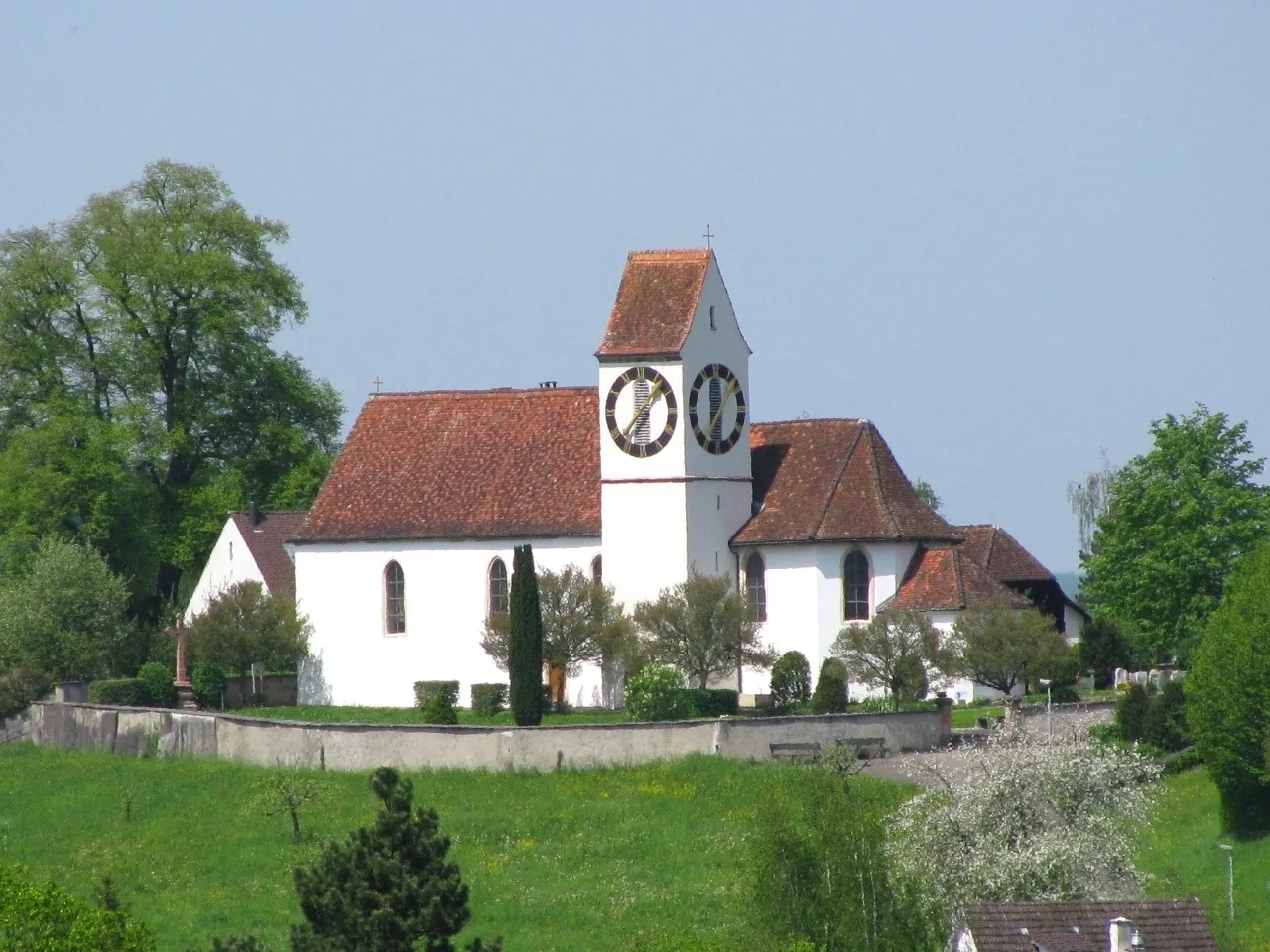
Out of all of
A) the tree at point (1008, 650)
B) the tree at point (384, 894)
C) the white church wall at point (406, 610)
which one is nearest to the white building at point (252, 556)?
the white church wall at point (406, 610)

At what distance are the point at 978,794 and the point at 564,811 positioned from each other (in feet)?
34.0

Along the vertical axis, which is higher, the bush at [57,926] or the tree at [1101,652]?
the tree at [1101,652]

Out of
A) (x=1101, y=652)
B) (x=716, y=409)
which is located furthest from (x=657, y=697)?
(x=1101, y=652)

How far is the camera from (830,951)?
35.6 m

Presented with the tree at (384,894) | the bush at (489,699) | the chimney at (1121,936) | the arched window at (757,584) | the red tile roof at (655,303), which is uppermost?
the red tile roof at (655,303)

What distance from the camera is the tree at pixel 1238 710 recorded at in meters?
43.8

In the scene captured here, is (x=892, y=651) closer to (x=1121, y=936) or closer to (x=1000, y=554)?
(x=1000, y=554)

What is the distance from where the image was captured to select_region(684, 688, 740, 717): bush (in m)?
55.6

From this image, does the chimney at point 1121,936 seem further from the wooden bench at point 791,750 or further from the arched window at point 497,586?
the arched window at point 497,586

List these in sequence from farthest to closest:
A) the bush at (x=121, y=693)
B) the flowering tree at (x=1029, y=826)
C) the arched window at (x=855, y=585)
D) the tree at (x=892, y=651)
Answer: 1. the bush at (x=121, y=693)
2. the arched window at (x=855, y=585)
3. the tree at (x=892, y=651)
4. the flowering tree at (x=1029, y=826)

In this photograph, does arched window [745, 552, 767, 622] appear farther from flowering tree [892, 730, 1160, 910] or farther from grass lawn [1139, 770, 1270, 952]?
flowering tree [892, 730, 1160, 910]

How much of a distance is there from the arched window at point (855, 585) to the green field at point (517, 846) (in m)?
12.7

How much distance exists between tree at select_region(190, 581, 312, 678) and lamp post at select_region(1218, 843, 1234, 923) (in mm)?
A: 28010

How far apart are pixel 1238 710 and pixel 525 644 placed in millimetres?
17184
